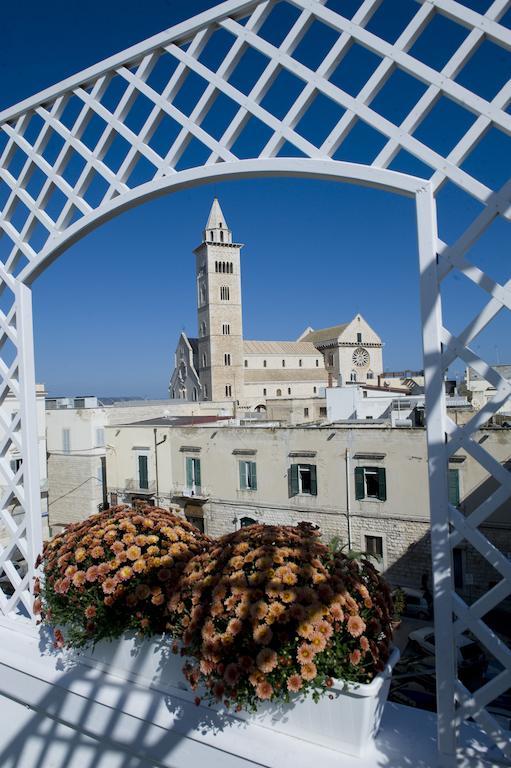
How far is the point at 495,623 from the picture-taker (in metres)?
7.70

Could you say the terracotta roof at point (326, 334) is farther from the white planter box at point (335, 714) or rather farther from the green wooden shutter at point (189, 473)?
the white planter box at point (335, 714)

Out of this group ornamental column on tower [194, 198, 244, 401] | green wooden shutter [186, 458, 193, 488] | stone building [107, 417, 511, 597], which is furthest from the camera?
ornamental column on tower [194, 198, 244, 401]

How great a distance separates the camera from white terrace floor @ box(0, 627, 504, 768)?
1.22 meters

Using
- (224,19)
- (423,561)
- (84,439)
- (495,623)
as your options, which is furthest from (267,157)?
(84,439)

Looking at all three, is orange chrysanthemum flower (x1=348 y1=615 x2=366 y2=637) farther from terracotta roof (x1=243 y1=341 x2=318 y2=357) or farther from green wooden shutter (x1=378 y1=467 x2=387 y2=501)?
terracotta roof (x1=243 y1=341 x2=318 y2=357)

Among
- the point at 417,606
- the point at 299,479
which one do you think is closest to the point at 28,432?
the point at 417,606

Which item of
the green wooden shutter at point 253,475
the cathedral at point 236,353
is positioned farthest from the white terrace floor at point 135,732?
the cathedral at point 236,353

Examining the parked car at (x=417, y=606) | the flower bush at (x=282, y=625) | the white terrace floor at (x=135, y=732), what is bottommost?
the parked car at (x=417, y=606)

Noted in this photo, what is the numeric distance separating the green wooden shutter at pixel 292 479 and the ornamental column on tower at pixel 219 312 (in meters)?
31.3

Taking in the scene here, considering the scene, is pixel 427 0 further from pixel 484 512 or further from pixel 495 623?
pixel 495 623

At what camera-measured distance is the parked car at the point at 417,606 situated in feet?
25.7

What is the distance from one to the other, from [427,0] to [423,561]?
10.0 metres

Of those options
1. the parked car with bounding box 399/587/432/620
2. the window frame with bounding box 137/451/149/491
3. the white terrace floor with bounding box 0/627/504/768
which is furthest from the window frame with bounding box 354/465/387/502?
the white terrace floor with bounding box 0/627/504/768

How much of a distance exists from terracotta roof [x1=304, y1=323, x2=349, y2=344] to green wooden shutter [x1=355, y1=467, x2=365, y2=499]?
128ft
